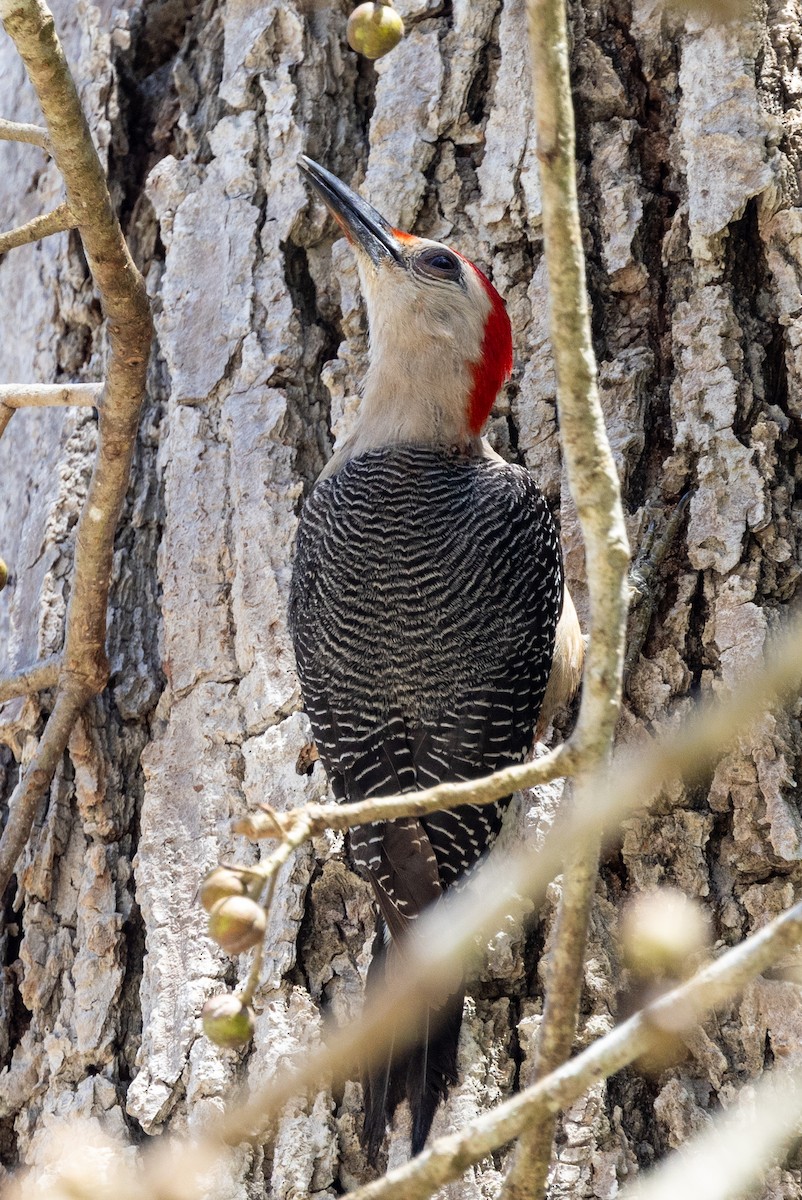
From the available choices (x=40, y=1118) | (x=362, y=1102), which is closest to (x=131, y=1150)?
(x=40, y=1118)

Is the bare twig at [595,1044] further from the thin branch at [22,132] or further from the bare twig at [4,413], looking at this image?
the bare twig at [4,413]

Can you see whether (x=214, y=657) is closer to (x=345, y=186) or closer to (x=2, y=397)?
(x=2, y=397)

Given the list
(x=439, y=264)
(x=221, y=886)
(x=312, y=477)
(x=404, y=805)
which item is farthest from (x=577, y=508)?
(x=439, y=264)

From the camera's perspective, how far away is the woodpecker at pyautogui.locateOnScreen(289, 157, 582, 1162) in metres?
3.29

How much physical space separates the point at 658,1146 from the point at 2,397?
266cm

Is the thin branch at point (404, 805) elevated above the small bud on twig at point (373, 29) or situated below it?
below

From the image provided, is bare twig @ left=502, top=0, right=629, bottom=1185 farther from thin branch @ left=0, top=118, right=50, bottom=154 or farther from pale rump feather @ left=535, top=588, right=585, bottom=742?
pale rump feather @ left=535, top=588, right=585, bottom=742

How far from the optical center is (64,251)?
4523 mm

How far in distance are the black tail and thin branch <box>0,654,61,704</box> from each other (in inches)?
59.3

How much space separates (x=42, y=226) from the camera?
3.18 m

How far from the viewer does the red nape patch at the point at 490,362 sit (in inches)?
155

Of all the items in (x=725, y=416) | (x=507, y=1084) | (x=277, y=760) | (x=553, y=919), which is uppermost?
(x=725, y=416)

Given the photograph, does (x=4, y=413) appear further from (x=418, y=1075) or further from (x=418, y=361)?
(x=418, y=1075)

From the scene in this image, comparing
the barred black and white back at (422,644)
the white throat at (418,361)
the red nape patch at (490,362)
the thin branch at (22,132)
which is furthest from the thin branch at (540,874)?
the white throat at (418,361)
